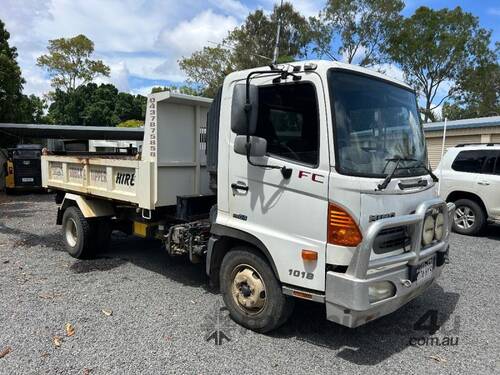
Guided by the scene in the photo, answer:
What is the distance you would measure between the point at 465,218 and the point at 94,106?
1790 inches

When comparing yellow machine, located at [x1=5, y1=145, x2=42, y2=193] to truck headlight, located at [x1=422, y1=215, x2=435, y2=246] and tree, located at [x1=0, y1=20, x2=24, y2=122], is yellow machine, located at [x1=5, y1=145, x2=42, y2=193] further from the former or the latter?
truck headlight, located at [x1=422, y1=215, x2=435, y2=246]

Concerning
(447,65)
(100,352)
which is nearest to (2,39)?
(100,352)

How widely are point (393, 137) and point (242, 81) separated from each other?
1.55 m

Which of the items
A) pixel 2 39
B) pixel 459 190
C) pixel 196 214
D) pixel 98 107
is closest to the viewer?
pixel 196 214

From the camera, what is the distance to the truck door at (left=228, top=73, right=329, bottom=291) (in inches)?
138

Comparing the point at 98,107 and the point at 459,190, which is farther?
the point at 98,107

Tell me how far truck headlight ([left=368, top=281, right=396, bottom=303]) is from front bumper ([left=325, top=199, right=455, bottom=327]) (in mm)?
28

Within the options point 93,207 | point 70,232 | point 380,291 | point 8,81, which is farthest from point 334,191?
point 8,81

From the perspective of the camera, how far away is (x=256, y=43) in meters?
33.5

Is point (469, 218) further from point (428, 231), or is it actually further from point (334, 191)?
point (334, 191)

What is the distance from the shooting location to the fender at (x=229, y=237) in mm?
3891

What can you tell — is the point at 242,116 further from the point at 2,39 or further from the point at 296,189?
the point at 2,39

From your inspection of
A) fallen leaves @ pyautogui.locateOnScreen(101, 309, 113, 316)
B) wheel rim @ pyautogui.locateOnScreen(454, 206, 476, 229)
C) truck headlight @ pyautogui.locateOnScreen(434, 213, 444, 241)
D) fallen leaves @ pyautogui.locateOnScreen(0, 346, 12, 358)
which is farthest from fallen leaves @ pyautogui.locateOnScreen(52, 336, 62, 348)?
wheel rim @ pyautogui.locateOnScreen(454, 206, 476, 229)

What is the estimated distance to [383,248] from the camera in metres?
3.52
